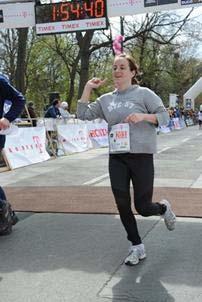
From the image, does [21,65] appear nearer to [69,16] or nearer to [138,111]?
[69,16]

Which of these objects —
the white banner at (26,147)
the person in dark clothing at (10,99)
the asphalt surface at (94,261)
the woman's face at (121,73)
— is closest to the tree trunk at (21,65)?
the white banner at (26,147)

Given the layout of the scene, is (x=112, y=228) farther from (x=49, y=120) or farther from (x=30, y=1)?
(x=49, y=120)

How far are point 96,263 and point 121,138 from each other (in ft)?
3.84

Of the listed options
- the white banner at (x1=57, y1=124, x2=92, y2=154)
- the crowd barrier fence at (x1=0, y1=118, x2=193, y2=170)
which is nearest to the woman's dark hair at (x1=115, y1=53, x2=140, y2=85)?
the crowd barrier fence at (x1=0, y1=118, x2=193, y2=170)

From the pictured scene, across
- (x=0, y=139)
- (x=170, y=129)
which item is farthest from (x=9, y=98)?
Answer: (x=170, y=129)

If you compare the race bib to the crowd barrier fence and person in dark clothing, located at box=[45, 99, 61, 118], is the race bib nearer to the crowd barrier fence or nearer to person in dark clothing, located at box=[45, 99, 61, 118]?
the crowd barrier fence

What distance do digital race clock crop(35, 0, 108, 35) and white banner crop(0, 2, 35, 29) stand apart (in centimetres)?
18

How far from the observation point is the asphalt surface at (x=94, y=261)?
167 inches

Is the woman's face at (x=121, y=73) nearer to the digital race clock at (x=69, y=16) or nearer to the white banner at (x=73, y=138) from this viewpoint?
the digital race clock at (x=69, y=16)

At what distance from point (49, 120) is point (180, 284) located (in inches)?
520

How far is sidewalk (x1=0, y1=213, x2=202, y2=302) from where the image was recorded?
4.23 metres

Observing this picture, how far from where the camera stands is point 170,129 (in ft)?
120

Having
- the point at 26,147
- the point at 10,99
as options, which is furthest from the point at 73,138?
the point at 10,99

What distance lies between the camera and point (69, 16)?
14.4 meters
